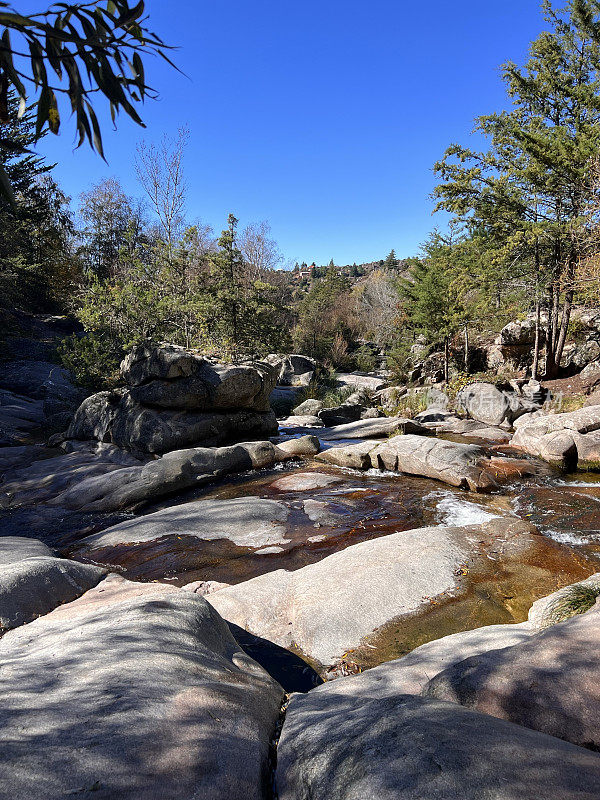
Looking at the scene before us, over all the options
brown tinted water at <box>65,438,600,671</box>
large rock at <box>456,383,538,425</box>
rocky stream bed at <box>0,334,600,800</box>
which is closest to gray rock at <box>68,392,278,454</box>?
rocky stream bed at <box>0,334,600,800</box>

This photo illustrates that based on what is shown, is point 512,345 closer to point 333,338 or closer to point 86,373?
point 333,338

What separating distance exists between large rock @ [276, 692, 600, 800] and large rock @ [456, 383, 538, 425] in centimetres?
1434

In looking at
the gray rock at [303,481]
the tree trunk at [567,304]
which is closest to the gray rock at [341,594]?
the gray rock at [303,481]

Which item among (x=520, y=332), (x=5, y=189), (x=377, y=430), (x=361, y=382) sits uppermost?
(x=520, y=332)

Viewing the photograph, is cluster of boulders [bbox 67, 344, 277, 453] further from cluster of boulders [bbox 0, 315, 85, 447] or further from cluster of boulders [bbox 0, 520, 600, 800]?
cluster of boulders [bbox 0, 520, 600, 800]

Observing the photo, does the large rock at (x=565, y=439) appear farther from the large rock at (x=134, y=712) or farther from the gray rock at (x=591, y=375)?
the large rock at (x=134, y=712)

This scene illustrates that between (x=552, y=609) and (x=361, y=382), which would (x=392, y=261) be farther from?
(x=552, y=609)

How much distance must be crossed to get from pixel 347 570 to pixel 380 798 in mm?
3378

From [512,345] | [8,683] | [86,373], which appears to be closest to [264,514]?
[8,683]

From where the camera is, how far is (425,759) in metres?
1.43

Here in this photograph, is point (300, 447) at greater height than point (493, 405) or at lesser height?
lesser

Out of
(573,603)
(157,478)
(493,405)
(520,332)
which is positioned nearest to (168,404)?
(157,478)

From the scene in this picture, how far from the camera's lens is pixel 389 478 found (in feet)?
30.6

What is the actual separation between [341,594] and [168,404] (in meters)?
8.81
